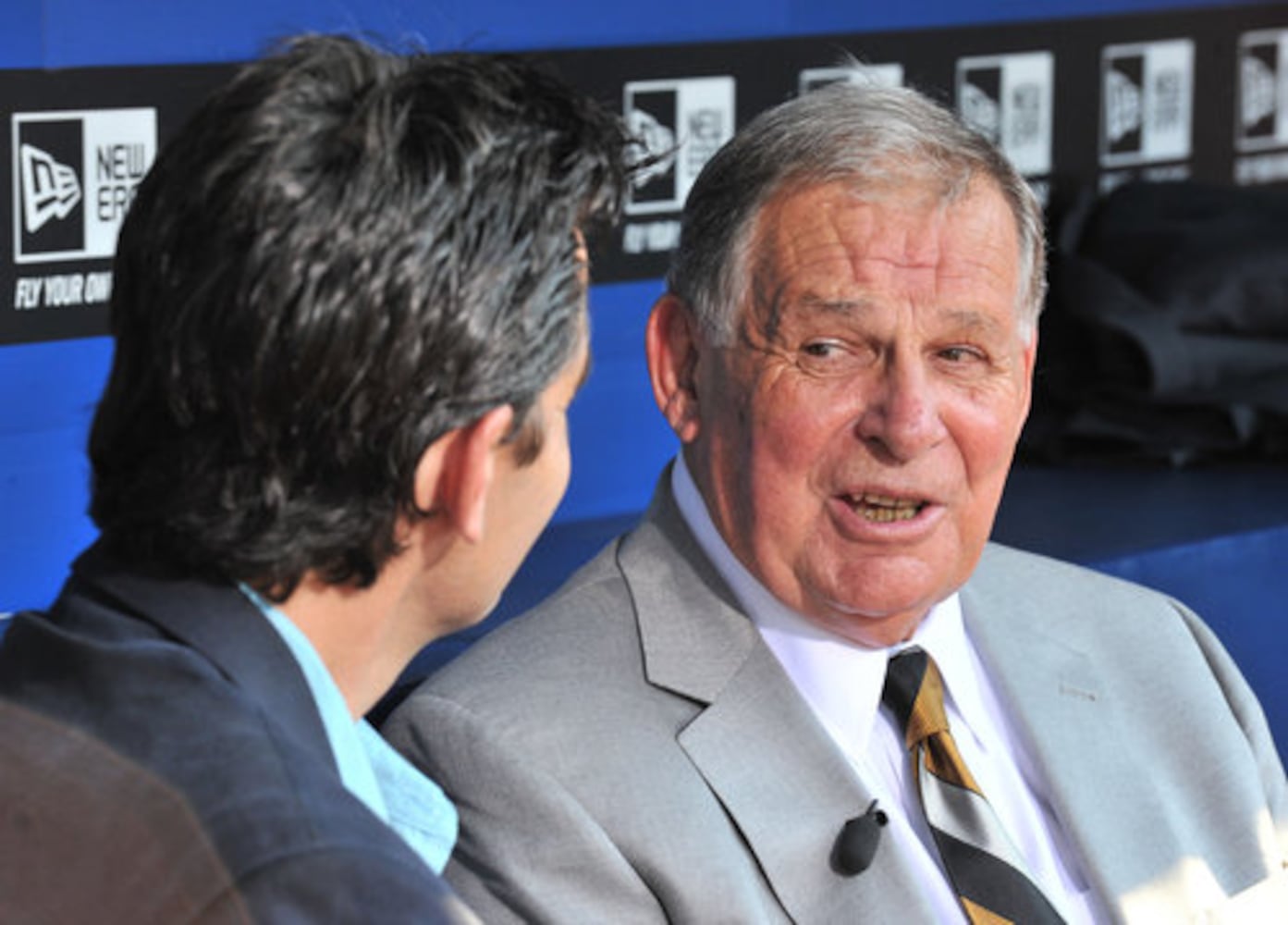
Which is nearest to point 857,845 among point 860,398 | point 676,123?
point 860,398

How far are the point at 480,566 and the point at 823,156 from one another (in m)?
0.71

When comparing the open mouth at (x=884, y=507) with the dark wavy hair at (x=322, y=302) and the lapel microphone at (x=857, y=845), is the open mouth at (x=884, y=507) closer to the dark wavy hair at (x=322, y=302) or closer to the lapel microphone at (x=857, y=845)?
the lapel microphone at (x=857, y=845)

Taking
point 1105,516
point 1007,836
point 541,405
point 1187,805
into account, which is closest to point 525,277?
point 541,405

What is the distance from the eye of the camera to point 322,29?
2820mm

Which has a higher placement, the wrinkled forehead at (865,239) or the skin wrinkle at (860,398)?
the wrinkled forehead at (865,239)

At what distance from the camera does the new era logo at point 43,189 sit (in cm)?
248

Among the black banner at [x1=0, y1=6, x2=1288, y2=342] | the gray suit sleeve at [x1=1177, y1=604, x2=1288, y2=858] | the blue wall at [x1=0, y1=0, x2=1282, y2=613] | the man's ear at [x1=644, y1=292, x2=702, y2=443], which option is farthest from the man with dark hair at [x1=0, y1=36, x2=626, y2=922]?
the gray suit sleeve at [x1=1177, y1=604, x2=1288, y2=858]

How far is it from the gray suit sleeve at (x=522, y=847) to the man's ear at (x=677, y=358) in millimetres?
370

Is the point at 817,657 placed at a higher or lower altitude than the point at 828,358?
lower

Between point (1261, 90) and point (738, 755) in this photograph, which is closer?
point (738, 755)

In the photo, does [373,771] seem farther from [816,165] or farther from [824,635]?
[816,165]

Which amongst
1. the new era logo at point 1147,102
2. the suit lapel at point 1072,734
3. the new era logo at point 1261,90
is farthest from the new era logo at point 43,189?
the new era logo at point 1261,90

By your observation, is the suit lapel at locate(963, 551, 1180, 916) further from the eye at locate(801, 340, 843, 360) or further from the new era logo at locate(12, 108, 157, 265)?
the new era logo at locate(12, 108, 157, 265)

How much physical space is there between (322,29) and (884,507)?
118 cm
